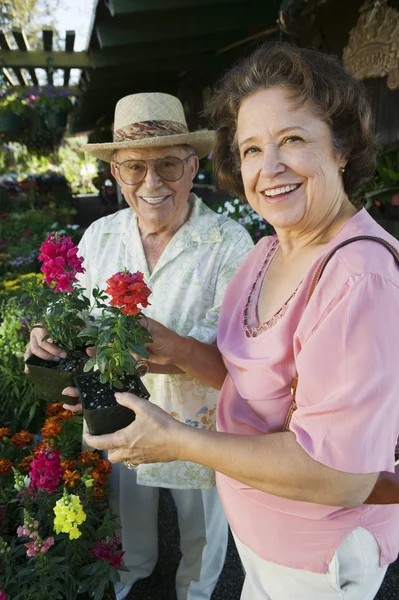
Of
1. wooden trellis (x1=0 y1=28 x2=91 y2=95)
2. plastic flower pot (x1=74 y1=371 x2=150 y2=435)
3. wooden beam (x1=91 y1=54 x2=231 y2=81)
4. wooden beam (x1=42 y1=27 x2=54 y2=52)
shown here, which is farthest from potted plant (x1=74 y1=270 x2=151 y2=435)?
wooden beam (x1=42 y1=27 x2=54 y2=52)

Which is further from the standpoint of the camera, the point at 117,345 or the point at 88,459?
the point at 88,459

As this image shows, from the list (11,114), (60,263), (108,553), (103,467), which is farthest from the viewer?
(11,114)

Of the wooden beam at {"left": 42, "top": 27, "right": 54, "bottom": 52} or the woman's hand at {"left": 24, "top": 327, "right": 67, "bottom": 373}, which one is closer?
the woman's hand at {"left": 24, "top": 327, "right": 67, "bottom": 373}

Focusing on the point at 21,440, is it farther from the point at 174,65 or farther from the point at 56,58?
the point at 56,58

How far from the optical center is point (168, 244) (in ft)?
5.87

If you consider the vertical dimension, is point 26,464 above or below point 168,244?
below

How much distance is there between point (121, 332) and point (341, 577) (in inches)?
30.9

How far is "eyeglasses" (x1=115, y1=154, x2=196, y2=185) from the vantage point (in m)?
1.69

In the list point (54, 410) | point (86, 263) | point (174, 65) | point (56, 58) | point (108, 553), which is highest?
point (56, 58)

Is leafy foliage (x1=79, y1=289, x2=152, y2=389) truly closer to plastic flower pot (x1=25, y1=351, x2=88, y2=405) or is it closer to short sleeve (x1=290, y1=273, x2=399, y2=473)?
plastic flower pot (x1=25, y1=351, x2=88, y2=405)

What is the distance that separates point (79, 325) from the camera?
156 centimetres

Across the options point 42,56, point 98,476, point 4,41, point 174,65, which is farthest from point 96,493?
point 42,56

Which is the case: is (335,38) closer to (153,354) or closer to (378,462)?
(153,354)

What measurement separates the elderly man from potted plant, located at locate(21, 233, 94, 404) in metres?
0.05
